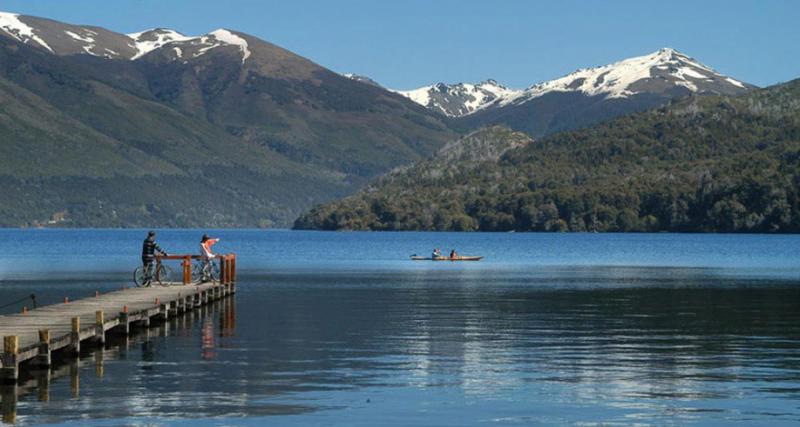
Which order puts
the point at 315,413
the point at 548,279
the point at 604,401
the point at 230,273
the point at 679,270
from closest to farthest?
the point at 315,413 → the point at 604,401 → the point at 230,273 → the point at 548,279 → the point at 679,270

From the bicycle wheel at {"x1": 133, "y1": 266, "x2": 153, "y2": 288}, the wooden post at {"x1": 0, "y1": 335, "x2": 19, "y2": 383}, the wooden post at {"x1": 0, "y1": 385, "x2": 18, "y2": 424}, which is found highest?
the bicycle wheel at {"x1": 133, "y1": 266, "x2": 153, "y2": 288}

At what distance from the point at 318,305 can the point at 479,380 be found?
37080 millimetres

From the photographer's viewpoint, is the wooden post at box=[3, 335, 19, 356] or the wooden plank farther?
the wooden plank

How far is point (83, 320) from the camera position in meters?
53.8

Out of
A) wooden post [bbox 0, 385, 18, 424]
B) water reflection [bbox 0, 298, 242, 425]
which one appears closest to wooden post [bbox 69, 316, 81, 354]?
water reflection [bbox 0, 298, 242, 425]

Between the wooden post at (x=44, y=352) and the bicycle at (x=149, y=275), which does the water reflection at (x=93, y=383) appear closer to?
the wooden post at (x=44, y=352)

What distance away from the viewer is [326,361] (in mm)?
46344

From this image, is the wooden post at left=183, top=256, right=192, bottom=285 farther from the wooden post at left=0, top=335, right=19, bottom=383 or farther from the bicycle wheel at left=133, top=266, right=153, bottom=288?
the wooden post at left=0, top=335, right=19, bottom=383

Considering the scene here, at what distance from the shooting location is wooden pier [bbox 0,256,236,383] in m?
41.9

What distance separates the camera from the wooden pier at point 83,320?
41.9 meters

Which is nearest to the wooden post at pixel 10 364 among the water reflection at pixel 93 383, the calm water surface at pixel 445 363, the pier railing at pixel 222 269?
the water reflection at pixel 93 383

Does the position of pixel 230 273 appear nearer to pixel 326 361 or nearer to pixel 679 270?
pixel 326 361

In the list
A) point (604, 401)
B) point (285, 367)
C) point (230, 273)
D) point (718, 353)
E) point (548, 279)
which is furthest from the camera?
point (548, 279)

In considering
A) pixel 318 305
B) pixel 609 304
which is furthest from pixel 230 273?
pixel 609 304
